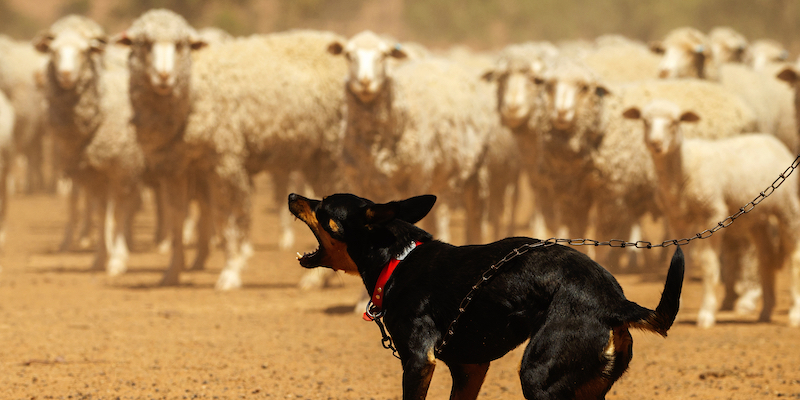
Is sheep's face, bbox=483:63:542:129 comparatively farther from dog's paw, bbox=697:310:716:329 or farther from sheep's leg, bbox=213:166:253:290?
dog's paw, bbox=697:310:716:329

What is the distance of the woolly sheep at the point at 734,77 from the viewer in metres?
12.7

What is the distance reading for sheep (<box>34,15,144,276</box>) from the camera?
11.0 metres

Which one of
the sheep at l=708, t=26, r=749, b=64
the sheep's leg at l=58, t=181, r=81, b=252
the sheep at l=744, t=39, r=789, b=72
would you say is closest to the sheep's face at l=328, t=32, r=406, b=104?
the sheep's leg at l=58, t=181, r=81, b=252

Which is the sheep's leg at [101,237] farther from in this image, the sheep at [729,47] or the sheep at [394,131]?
the sheep at [729,47]

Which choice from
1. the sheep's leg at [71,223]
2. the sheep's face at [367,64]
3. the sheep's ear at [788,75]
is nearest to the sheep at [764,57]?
the sheep's ear at [788,75]

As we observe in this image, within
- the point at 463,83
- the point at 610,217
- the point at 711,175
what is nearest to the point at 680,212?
the point at 711,175

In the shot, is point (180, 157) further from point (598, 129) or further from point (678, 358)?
point (678, 358)

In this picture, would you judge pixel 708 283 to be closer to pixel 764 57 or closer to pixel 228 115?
pixel 228 115

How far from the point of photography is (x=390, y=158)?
889 cm

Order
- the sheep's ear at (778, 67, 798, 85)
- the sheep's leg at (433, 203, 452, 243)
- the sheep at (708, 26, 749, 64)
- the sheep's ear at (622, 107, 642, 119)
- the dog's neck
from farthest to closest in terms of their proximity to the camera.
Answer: the sheep at (708, 26, 749, 64) → the sheep's leg at (433, 203, 452, 243) → the sheep's ear at (778, 67, 798, 85) → the sheep's ear at (622, 107, 642, 119) → the dog's neck

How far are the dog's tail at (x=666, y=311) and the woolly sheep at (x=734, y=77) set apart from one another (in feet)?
31.3

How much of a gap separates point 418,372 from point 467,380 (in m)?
0.42

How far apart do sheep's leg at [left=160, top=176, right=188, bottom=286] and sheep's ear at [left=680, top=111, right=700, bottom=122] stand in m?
5.43

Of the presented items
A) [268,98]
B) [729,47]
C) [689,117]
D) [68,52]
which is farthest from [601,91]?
[729,47]
